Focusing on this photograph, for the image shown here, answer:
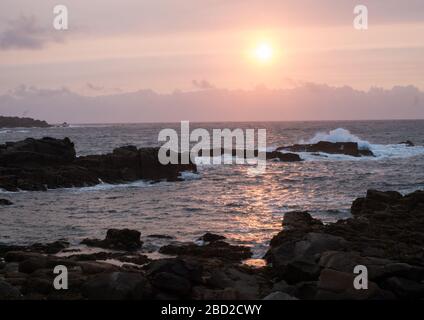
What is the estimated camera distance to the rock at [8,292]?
13.2 metres

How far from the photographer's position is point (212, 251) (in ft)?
68.6

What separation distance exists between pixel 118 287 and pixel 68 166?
126ft

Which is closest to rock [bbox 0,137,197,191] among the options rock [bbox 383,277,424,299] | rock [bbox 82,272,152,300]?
rock [bbox 82,272,152,300]

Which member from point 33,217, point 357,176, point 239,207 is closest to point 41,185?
point 33,217

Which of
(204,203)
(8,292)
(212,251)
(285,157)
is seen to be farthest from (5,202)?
(285,157)

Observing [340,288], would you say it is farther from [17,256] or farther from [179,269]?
[17,256]

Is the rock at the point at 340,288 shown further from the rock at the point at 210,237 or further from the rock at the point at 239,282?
the rock at the point at 210,237

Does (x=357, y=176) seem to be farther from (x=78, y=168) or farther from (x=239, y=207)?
(x=78, y=168)

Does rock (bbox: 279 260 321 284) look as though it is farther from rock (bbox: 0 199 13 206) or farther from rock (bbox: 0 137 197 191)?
rock (bbox: 0 137 197 191)

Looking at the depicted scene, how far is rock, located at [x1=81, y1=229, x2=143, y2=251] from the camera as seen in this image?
22.2m

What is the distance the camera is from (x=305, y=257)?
17.0 meters

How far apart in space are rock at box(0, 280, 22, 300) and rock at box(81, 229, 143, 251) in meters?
8.38

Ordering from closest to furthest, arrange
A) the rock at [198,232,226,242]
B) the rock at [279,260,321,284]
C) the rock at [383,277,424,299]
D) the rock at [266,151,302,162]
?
the rock at [383,277,424,299] < the rock at [279,260,321,284] < the rock at [198,232,226,242] < the rock at [266,151,302,162]
